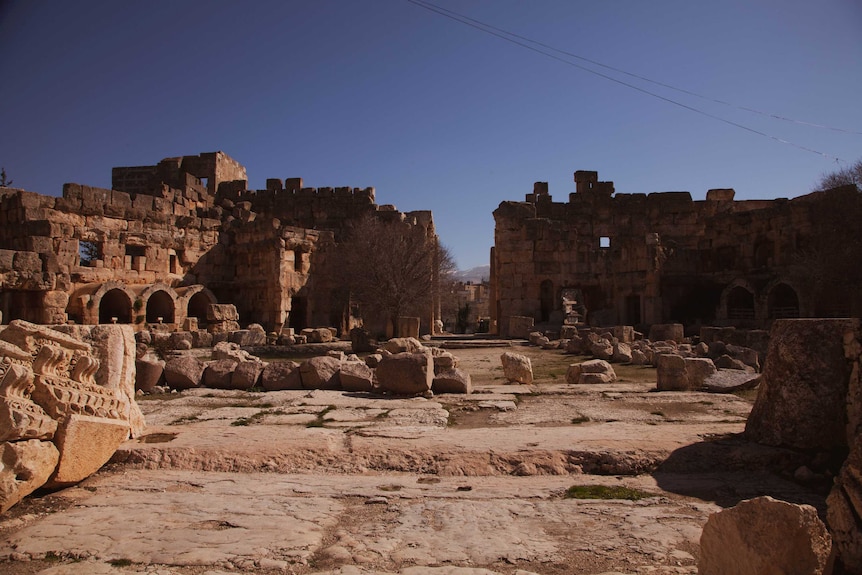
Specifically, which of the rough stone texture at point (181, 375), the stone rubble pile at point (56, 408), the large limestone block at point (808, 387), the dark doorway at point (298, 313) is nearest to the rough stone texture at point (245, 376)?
the rough stone texture at point (181, 375)

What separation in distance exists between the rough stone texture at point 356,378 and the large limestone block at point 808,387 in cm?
452

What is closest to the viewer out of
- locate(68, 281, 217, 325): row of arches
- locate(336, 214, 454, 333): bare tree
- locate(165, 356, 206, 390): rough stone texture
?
locate(165, 356, 206, 390): rough stone texture

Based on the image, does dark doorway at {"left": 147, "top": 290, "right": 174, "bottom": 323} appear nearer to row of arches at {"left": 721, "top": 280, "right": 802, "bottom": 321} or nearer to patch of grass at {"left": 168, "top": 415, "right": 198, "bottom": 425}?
patch of grass at {"left": 168, "top": 415, "right": 198, "bottom": 425}

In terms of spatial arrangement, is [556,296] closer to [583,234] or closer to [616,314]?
[616,314]

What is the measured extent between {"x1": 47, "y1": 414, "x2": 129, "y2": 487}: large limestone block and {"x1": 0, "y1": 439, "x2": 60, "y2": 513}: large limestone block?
11 centimetres

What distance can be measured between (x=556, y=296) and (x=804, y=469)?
19781mm

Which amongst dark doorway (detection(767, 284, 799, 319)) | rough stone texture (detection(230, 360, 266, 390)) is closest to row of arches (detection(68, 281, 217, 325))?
rough stone texture (detection(230, 360, 266, 390))

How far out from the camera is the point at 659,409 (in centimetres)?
645

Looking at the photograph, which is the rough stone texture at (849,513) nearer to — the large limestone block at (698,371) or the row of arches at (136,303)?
the large limestone block at (698,371)

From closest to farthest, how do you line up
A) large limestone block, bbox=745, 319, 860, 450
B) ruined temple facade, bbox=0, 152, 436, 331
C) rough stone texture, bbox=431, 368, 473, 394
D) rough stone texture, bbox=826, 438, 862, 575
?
rough stone texture, bbox=826, 438, 862, 575, large limestone block, bbox=745, 319, 860, 450, rough stone texture, bbox=431, 368, 473, 394, ruined temple facade, bbox=0, 152, 436, 331

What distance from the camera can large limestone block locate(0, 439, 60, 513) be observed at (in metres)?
3.48

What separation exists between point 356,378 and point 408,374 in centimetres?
88

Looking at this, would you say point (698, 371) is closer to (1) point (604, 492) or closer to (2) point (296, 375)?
(1) point (604, 492)

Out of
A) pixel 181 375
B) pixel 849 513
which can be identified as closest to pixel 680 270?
pixel 181 375
